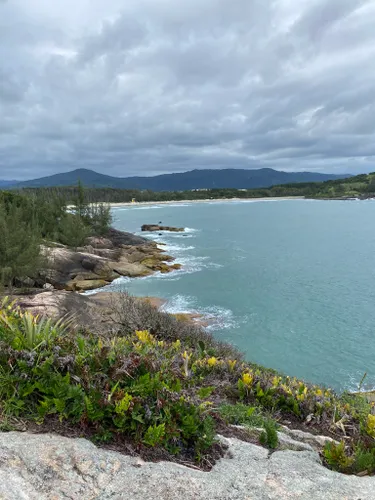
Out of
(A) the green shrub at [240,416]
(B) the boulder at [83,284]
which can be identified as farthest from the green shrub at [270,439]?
(B) the boulder at [83,284]

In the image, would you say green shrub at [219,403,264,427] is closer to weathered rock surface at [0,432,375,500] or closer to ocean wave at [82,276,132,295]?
weathered rock surface at [0,432,375,500]

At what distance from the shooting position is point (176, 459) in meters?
3.62

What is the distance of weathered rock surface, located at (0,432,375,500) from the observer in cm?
299

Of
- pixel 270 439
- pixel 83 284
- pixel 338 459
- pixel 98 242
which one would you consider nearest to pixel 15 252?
pixel 83 284

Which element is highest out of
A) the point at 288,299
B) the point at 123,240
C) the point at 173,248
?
the point at 123,240

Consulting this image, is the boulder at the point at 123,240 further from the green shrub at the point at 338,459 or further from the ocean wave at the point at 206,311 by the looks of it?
the green shrub at the point at 338,459

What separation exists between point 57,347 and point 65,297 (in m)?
14.0

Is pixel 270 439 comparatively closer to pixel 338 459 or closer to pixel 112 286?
pixel 338 459

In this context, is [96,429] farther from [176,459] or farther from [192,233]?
[192,233]

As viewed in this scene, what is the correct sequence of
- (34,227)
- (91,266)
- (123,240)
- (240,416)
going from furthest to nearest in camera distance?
(123,240)
(91,266)
(34,227)
(240,416)

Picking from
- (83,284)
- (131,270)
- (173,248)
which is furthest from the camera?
(173,248)

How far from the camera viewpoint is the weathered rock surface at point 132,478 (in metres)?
2.99

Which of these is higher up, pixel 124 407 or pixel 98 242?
pixel 124 407

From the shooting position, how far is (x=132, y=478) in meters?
3.20
